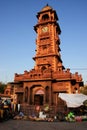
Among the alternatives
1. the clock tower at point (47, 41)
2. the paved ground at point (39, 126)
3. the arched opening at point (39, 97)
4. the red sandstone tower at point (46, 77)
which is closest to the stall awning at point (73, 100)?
the red sandstone tower at point (46, 77)

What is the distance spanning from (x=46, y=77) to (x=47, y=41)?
30.4 ft

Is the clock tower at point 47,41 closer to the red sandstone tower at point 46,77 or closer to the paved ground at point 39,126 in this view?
the red sandstone tower at point 46,77

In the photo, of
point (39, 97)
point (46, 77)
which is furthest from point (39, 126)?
point (39, 97)

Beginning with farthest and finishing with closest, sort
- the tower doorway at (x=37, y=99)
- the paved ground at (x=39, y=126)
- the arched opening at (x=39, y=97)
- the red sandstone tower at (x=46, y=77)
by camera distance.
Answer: the tower doorway at (x=37, y=99), the arched opening at (x=39, y=97), the red sandstone tower at (x=46, y=77), the paved ground at (x=39, y=126)

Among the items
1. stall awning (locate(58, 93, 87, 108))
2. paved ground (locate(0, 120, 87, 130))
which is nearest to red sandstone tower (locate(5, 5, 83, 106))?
stall awning (locate(58, 93, 87, 108))

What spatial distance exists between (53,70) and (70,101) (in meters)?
10.4

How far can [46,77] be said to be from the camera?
88.8 feet

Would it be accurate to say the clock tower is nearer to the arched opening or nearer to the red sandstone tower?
the red sandstone tower

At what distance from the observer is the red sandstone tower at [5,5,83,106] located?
86.5ft

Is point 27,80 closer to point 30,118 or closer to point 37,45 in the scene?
point 37,45

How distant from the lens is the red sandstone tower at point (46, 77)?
26.4 meters

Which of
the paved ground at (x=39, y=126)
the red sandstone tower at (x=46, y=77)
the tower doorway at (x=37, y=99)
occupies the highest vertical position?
the red sandstone tower at (x=46, y=77)

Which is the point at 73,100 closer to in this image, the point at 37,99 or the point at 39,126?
A: the point at 39,126

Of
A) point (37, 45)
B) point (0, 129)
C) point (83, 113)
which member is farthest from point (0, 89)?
point (0, 129)
